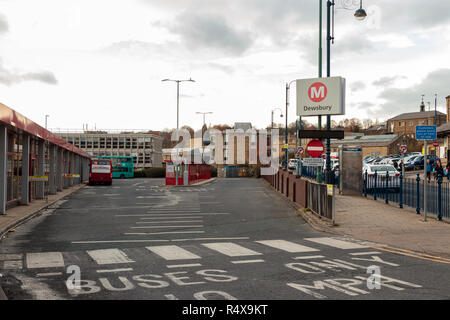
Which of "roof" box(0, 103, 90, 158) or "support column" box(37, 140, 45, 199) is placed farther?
"support column" box(37, 140, 45, 199)

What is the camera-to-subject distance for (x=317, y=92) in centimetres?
2119

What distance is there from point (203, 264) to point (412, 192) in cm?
1286

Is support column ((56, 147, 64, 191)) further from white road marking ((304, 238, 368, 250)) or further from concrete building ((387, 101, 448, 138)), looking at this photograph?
concrete building ((387, 101, 448, 138))

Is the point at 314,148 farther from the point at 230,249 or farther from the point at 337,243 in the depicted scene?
the point at 230,249

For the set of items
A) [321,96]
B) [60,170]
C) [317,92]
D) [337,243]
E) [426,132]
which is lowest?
[337,243]

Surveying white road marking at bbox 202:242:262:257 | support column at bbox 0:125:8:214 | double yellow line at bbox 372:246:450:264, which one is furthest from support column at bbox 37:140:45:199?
double yellow line at bbox 372:246:450:264

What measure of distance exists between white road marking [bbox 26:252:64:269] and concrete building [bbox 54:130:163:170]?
92.3 m

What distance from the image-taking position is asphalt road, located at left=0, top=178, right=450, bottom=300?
21.8ft

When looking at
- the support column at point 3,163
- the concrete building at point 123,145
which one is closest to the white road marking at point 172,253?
the support column at point 3,163

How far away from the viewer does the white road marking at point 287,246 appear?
1034 cm

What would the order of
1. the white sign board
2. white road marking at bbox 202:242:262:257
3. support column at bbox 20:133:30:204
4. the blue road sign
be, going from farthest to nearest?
support column at bbox 20:133:30:204
the white sign board
the blue road sign
white road marking at bbox 202:242:262:257

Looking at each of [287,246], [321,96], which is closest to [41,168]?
[321,96]

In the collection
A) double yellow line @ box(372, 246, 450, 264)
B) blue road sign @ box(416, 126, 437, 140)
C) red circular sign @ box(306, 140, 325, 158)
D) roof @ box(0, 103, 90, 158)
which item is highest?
roof @ box(0, 103, 90, 158)

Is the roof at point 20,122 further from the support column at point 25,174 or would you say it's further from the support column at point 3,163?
the support column at point 25,174
